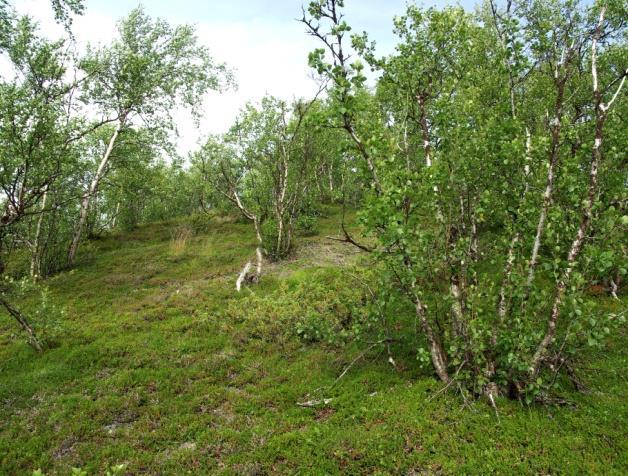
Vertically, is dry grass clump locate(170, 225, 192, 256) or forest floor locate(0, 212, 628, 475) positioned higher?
dry grass clump locate(170, 225, 192, 256)

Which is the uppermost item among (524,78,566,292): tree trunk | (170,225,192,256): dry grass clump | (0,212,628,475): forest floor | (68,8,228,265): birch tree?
(68,8,228,265): birch tree

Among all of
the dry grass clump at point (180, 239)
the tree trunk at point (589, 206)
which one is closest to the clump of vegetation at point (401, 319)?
the tree trunk at point (589, 206)

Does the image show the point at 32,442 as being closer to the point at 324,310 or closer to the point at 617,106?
the point at 324,310

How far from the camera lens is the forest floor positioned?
8672 mm

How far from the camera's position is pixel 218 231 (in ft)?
123

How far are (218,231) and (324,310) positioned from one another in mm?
23414

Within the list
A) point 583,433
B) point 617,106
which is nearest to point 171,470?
point 583,433

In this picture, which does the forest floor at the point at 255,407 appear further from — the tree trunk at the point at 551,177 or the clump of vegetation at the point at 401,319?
the tree trunk at the point at 551,177

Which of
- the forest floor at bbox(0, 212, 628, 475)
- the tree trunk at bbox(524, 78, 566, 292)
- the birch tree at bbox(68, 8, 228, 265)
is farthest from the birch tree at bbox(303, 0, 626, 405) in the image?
the birch tree at bbox(68, 8, 228, 265)

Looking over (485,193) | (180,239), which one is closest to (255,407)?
(485,193)

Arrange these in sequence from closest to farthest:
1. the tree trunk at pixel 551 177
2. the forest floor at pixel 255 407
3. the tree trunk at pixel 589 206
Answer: the tree trunk at pixel 589 206 → the forest floor at pixel 255 407 → the tree trunk at pixel 551 177

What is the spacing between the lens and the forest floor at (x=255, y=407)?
8.67 meters

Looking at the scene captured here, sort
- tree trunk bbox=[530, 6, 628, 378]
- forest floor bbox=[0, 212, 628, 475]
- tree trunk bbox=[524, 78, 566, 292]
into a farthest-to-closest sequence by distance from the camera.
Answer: tree trunk bbox=[524, 78, 566, 292]
forest floor bbox=[0, 212, 628, 475]
tree trunk bbox=[530, 6, 628, 378]

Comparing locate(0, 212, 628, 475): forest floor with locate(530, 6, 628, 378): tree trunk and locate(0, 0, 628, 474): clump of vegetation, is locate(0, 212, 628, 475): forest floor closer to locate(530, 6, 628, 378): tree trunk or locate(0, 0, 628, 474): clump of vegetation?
locate(0, 0, 628, 474): clump of vegetation
